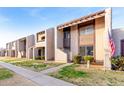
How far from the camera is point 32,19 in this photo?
30.8 m

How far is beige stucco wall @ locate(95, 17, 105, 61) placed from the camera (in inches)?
861

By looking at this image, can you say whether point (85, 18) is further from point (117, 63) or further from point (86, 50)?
point (117, 63)

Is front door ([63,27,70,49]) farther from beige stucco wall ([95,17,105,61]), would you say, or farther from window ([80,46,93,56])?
beige stucco wall ([95,17,105,61])

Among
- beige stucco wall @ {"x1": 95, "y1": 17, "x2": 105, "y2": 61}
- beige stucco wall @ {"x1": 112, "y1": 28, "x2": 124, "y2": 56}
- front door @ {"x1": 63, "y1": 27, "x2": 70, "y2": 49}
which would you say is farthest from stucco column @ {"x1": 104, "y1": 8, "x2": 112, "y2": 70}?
front door @ {"x1": 63, "y1": 27, "x2": 70, "y2": 49}

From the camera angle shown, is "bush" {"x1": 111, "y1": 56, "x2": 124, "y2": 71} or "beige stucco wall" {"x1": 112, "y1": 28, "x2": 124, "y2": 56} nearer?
"bush" {"x1": 111, "y1": 56, "x2": 124, "y2": 71}

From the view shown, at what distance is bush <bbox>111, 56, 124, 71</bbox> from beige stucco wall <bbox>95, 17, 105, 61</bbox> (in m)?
4.87

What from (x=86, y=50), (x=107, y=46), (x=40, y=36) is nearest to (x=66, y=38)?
(x=86, y=50)

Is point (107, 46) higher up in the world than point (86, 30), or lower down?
lower down

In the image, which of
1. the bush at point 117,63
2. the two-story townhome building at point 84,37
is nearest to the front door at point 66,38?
the two-story townhome building at point 84,37

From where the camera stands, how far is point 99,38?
22.5m

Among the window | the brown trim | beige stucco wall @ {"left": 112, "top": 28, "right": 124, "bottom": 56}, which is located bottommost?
the window

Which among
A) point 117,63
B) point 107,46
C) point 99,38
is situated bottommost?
point 117,63

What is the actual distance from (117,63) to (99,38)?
6.38m
